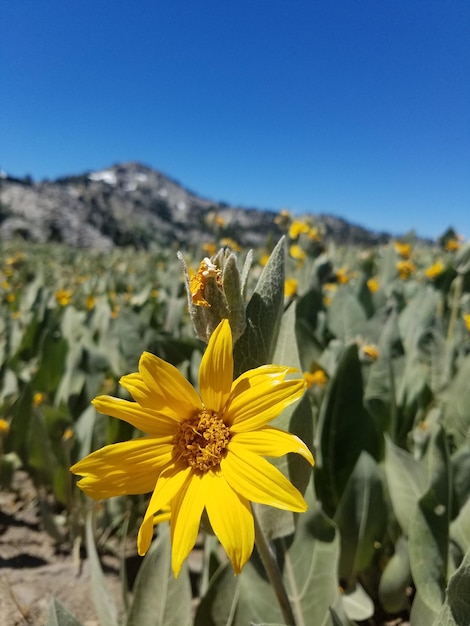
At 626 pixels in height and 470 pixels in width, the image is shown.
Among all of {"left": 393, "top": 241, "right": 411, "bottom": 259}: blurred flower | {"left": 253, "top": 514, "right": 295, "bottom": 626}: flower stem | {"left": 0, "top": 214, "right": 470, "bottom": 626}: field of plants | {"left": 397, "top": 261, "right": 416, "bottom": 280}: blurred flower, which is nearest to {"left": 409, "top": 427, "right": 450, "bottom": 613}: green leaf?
{"left": 0, "top": 214, "right": 470, "bottom": 626}: field of plants

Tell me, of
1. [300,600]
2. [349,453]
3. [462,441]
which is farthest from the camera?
[462,441]

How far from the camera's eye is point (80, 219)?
2666 cm

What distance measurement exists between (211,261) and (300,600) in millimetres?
741

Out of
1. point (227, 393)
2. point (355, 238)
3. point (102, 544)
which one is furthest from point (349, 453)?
point (355, 238)

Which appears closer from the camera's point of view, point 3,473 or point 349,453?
point 349,453

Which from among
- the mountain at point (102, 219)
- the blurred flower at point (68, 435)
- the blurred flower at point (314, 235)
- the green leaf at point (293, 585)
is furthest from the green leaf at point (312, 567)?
the mountain at point (102, 219)

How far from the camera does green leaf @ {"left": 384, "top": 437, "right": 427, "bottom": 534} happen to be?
1241 mm

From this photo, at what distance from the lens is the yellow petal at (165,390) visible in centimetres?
76

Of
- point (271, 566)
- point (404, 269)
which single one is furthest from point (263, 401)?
point (404, 269)

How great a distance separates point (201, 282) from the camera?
0.83m

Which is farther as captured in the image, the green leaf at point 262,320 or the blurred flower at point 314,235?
the blurred flower at point 314,235

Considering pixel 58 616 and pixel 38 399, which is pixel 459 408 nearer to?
pixel 58 616

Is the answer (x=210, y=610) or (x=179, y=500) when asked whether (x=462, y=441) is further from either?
(x=179, y=500)

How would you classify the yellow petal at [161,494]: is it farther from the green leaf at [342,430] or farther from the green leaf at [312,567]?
the green leaf at [342,430]
